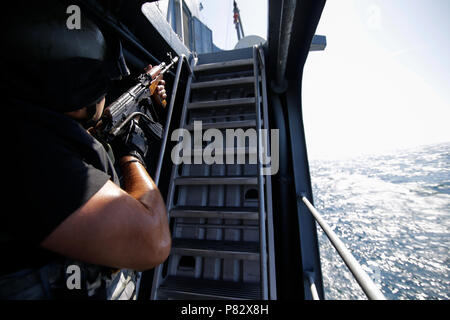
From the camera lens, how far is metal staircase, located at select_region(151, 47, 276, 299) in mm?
1222

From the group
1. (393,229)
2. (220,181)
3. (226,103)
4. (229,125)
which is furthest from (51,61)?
(393,229)

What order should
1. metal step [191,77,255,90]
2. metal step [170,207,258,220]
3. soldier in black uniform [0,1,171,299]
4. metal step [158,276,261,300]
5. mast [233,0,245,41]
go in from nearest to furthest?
soldier in black uniform [0,1,171,299]
metal step [158,276,261,300]
metal step [170,207,258,220]
metal step [191,77,255,90]
mast [233,0,245,41]

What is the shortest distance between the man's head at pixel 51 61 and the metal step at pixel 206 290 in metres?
1.26

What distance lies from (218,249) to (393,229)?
9.16 meters

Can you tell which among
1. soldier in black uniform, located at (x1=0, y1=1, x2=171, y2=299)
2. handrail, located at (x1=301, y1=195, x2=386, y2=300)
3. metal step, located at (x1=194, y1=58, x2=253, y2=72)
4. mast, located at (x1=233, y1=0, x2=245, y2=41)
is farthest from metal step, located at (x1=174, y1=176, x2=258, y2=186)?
mast, located at (x1=233, y1=0, x2=245, y2=41)

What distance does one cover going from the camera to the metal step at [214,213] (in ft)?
4.27

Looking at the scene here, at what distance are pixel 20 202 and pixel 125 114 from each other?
87 cm

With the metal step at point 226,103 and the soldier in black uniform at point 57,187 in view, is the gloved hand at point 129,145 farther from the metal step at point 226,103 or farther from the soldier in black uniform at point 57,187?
the metal step at point 226,103

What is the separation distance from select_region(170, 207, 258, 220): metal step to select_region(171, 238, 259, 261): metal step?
0.76 ft

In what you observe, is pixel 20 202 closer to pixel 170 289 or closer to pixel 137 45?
pixel 170 289

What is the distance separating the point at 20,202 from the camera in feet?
1.45

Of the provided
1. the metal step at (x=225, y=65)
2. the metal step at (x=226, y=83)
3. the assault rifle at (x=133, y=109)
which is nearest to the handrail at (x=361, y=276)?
the assault rifle at (x=133, y=109)

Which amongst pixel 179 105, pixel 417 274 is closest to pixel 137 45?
pixel 179 105

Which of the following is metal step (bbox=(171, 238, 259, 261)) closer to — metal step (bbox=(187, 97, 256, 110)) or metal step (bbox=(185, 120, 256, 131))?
metal step (bbox=(185, 120, 256, 131))
